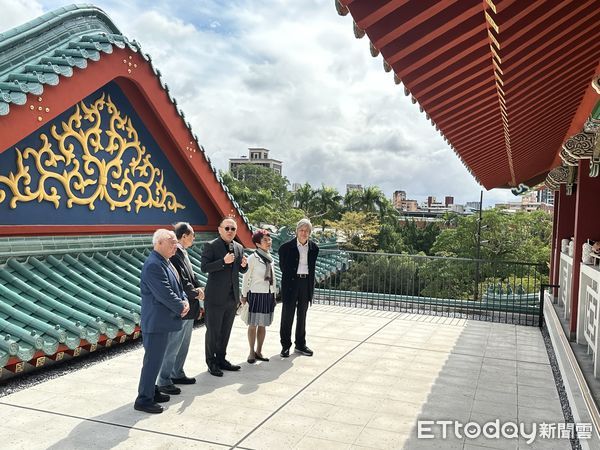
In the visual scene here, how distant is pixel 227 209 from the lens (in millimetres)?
9648

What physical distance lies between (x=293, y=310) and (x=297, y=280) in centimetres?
38

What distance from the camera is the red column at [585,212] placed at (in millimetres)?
6300

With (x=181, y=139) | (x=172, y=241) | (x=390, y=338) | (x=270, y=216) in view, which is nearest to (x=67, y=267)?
(x=172, y=241)

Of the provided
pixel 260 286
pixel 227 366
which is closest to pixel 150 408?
pixel 227 366

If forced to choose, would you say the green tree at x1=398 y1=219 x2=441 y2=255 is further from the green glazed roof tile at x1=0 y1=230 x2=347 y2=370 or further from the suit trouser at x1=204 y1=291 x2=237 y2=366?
the suit trouser at x1=204 y1=291 x2=237 y2=366

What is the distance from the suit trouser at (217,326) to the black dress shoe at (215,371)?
0.13 ft

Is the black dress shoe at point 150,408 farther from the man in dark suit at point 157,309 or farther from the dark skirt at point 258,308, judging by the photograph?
the dark skirt at point 258,308

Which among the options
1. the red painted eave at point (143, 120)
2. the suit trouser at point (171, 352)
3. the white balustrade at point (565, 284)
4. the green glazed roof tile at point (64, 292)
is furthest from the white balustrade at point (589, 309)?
the red painted eave at point (143, 120)

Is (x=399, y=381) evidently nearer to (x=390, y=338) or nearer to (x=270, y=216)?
(x=390, y=338)

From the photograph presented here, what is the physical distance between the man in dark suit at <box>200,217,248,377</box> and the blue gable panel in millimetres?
1988

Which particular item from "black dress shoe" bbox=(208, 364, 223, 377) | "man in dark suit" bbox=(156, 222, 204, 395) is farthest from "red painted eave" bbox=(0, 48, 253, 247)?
"black dress shoe" bbox=(208, 364, 223, 377)

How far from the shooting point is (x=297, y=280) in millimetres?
6625

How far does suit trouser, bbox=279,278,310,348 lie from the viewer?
659cm

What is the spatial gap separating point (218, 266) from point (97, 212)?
2.33 meters
